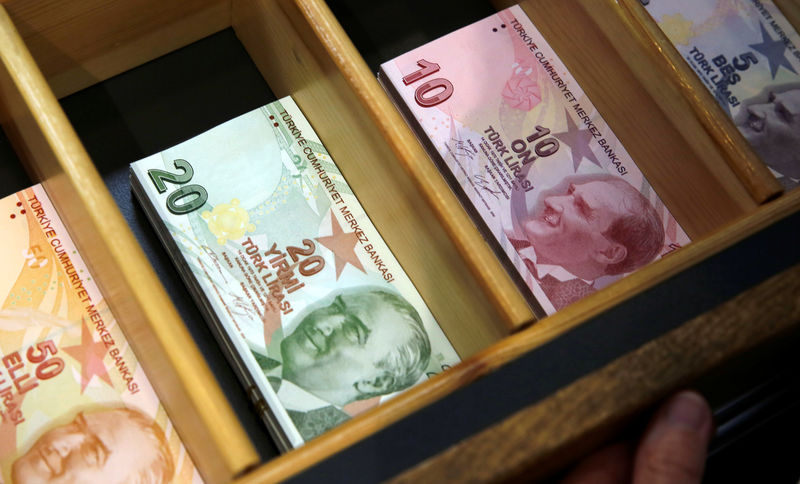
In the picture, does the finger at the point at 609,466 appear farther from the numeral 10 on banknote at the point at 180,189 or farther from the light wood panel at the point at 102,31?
the light wood panel at the point at 102,31

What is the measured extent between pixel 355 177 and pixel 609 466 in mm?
638

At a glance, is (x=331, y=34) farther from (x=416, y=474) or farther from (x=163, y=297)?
(x=416, y=474)

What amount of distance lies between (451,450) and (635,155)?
770mm

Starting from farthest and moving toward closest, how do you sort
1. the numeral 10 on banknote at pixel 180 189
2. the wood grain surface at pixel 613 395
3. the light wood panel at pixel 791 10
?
the light wood panel at pixel 791 10, the numeral 10 on banknote at pixel 180 189, the wood grain surface at pixel 613 395

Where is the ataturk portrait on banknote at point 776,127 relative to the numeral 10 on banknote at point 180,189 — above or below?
below

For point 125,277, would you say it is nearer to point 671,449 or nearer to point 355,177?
point 355,177

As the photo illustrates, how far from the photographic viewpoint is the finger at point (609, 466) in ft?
3.64

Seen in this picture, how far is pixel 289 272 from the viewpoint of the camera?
1.37m

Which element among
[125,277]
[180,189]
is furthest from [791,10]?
[125,277]

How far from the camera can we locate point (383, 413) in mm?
1011

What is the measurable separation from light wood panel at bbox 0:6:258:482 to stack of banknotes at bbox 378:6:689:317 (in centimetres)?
60

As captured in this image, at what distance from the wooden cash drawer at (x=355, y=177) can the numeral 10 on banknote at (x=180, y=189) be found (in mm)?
159

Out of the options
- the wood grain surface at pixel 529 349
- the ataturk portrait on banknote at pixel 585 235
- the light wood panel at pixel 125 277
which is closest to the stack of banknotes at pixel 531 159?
the ataturk portrait on banknote at pixel 585 235

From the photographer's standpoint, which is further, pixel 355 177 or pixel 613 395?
pixel 355 177
